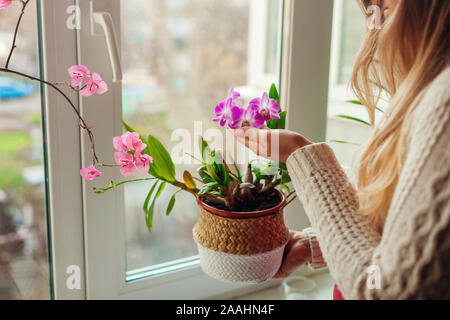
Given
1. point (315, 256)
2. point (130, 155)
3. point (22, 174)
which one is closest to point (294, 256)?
point (315, 256)

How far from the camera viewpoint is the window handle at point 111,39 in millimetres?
901

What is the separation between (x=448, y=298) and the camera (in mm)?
570

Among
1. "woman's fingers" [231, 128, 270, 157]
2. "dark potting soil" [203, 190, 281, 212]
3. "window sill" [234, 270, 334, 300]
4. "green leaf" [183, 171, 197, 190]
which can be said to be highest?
"woman's fingers" [231, 128, 270, 157]

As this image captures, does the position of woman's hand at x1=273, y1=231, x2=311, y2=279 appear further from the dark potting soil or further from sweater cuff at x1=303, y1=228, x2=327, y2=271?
the dark potting soil

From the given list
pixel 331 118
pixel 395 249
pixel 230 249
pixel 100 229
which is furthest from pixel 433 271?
pixel 331 118

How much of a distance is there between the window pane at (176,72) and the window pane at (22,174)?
20 cm

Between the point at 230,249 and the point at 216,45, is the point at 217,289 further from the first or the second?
the point at 216,45

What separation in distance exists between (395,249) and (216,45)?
2.44ft

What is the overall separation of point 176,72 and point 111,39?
223 mm

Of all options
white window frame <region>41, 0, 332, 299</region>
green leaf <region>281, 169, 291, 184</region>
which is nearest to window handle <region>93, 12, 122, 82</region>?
white window frame <region>41, 0, 332, 299</region>

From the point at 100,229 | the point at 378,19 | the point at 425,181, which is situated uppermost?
the point at 378,19

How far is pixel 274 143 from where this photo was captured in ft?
2.50

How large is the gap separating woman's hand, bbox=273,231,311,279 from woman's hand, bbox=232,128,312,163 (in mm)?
218

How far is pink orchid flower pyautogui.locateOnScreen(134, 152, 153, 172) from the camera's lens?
0.77 meters
